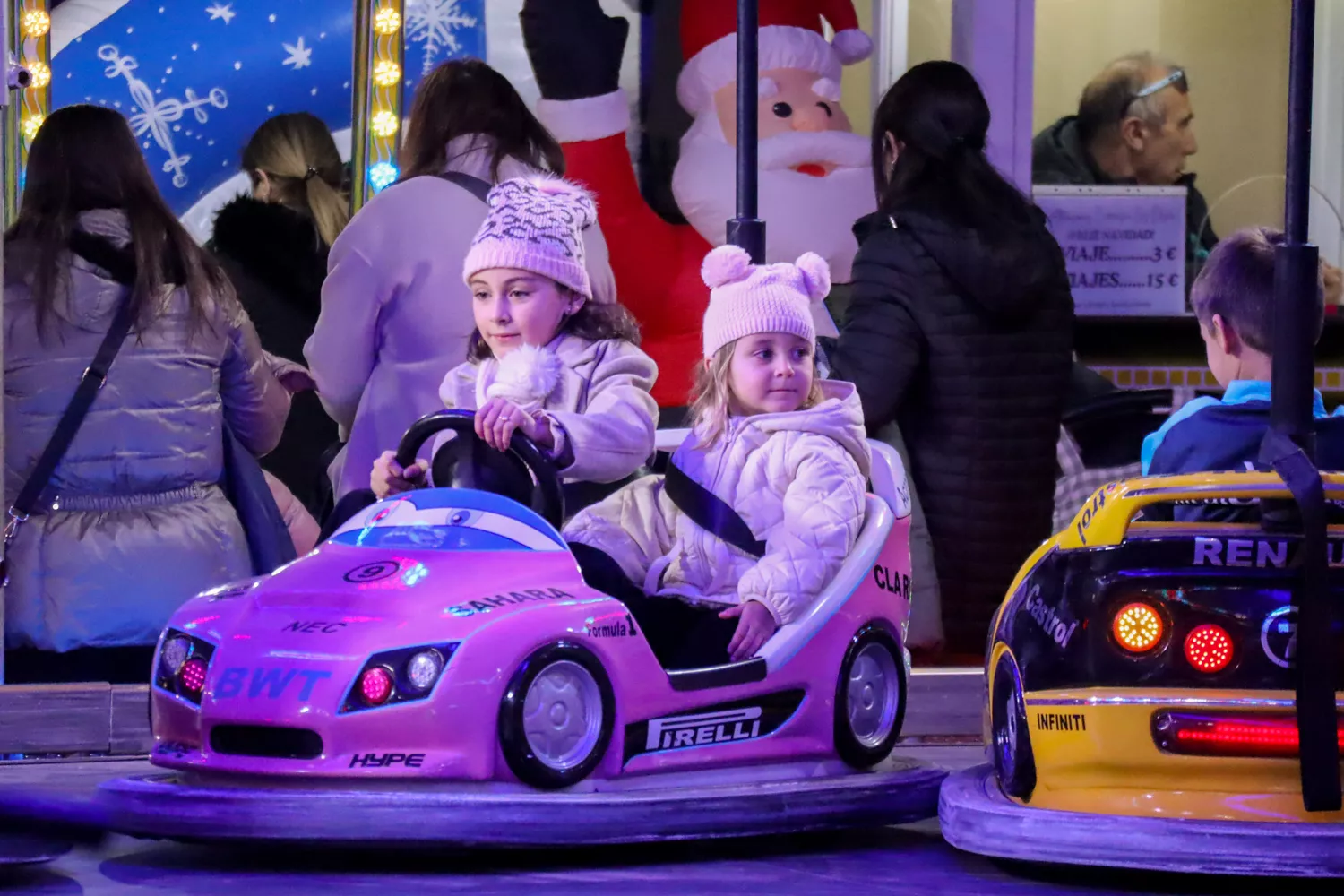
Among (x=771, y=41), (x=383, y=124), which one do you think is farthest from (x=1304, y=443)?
(x=383, y=124)

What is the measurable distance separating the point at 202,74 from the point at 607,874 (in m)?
3.62

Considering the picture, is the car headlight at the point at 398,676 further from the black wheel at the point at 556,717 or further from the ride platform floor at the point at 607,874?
the ride platform floor at the point at 607,874

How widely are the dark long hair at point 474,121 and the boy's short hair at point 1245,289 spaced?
2305 millimetres

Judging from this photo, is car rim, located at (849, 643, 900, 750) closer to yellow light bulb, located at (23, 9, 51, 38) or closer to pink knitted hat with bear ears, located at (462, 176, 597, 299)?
pink knitted hat with bear ears, located at (462, 176, 597, 299)

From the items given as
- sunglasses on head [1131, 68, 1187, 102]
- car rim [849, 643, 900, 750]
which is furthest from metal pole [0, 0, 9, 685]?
sunglasses on head [1131, 68, 1187, 102]

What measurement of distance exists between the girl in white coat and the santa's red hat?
2148mm

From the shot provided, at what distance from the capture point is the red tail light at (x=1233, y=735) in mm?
3764

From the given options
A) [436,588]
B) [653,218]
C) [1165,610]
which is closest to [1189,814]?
[1165,610]

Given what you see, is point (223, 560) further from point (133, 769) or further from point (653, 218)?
point (653, 218)

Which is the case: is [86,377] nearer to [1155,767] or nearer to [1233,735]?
[1155,767]

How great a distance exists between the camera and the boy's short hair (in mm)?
4691

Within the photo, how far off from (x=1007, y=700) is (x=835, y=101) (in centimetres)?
352

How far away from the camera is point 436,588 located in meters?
4.14

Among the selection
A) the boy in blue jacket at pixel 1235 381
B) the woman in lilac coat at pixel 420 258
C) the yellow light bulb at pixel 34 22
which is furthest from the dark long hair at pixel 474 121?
the boy in blue jacket at pixel 1235 381
